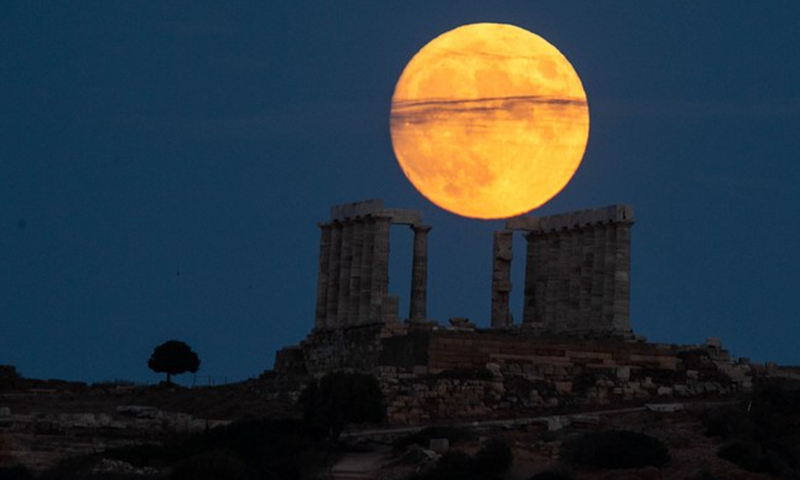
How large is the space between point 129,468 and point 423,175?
77.8ft

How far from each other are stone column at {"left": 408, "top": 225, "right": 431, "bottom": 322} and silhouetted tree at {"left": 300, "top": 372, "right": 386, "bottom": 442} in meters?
18.2

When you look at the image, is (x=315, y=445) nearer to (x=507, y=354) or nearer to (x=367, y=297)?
(x=507, y=354)

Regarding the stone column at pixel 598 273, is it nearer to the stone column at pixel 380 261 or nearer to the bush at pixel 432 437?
the stone column at pixel 380 261

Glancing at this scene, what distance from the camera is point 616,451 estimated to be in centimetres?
5538

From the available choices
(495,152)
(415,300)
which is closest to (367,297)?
(415,300)

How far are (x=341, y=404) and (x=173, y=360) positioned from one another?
92.2 feet

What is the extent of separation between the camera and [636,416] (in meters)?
63.9

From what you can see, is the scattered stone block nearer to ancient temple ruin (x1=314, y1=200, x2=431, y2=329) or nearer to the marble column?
ancient temple ruin (x1=314, y1=200, x2=431, y2=329)

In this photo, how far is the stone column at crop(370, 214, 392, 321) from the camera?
78.4 m

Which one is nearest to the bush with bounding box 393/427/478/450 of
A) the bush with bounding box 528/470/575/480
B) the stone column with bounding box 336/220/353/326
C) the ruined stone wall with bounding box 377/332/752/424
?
the bush with bounding box 528/470/575/480

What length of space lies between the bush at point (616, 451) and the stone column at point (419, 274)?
77.3 ft

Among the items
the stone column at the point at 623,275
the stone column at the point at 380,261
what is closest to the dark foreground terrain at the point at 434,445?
the stone column at the point at 623,275

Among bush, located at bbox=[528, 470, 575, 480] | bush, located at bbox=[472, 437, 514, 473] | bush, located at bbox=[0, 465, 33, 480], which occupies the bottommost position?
bush, located at bbox=[0, 465, 33, 480]

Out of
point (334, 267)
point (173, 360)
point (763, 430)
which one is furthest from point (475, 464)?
point (173, 360)
